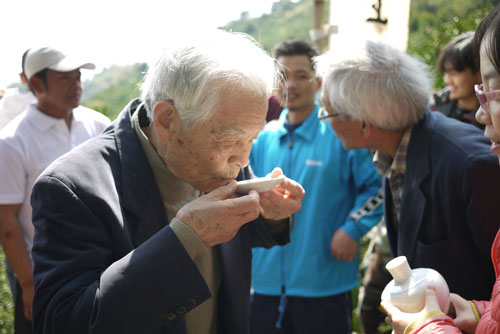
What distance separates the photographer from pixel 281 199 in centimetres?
204

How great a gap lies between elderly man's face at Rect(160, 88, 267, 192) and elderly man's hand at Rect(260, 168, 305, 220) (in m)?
0.20

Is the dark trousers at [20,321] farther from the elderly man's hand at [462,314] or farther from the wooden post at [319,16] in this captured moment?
the wooden post at [319,16]

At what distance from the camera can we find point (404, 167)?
2674 millimetres

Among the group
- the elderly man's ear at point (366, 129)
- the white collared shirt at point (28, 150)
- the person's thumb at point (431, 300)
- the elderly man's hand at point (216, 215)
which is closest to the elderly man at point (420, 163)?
the elderly man's ear at point (366, 129)

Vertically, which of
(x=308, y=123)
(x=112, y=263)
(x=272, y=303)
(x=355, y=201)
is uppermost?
(x=112, y=263)

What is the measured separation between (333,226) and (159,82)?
2.26 meters

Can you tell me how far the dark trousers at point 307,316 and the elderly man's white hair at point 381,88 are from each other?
1.51m

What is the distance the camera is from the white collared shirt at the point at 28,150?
10.6 feet

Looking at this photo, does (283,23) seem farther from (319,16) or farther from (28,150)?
(28,150)

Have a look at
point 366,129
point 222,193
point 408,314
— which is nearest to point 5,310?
point 222,193

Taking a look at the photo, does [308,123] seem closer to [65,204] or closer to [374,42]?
[374,42]

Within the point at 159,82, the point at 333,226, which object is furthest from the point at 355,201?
the point at 159,82

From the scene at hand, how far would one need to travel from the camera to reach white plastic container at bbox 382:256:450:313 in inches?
61.1

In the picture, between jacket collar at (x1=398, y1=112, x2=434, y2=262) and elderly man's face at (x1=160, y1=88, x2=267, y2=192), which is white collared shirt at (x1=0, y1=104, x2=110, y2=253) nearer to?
elderly man's face at (x1=160, y1=88, x2=267, y2=192)
